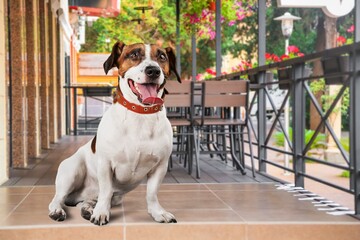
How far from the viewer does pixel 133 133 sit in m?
2.92

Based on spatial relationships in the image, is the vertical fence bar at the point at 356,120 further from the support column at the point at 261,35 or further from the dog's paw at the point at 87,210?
the support column at the point at 261,35

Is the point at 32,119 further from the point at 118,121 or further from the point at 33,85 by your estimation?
the point at 118,121

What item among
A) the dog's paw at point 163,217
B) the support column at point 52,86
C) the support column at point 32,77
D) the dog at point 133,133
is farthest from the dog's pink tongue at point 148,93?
the support column at point 52,86

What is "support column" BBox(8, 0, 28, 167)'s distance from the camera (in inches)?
215

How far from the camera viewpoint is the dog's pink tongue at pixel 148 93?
2.79 meters

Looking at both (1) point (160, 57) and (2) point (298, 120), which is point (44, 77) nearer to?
(2) point (298, 120)

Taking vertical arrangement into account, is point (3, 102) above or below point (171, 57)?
below

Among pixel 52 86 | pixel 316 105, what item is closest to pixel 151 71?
pixel 316 105

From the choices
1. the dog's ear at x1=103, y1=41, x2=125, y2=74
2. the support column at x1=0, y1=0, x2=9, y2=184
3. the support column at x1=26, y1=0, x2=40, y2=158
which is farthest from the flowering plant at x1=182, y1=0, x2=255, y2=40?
the dog's ear at x1=103, y1=41, x2=125, y2=74

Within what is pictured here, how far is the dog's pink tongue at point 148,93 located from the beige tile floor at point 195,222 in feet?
2.19

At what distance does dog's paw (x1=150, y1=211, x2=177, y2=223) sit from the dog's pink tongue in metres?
0.64

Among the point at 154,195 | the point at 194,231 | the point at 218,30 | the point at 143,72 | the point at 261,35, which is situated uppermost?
the point at 218,30

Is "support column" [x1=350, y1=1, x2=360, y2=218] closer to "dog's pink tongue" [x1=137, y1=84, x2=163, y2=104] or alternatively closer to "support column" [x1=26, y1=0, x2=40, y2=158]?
"dog's pink tongue" [x1=137, y1=84, x2=163, y2=104]

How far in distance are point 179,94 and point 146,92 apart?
2.45 meters
